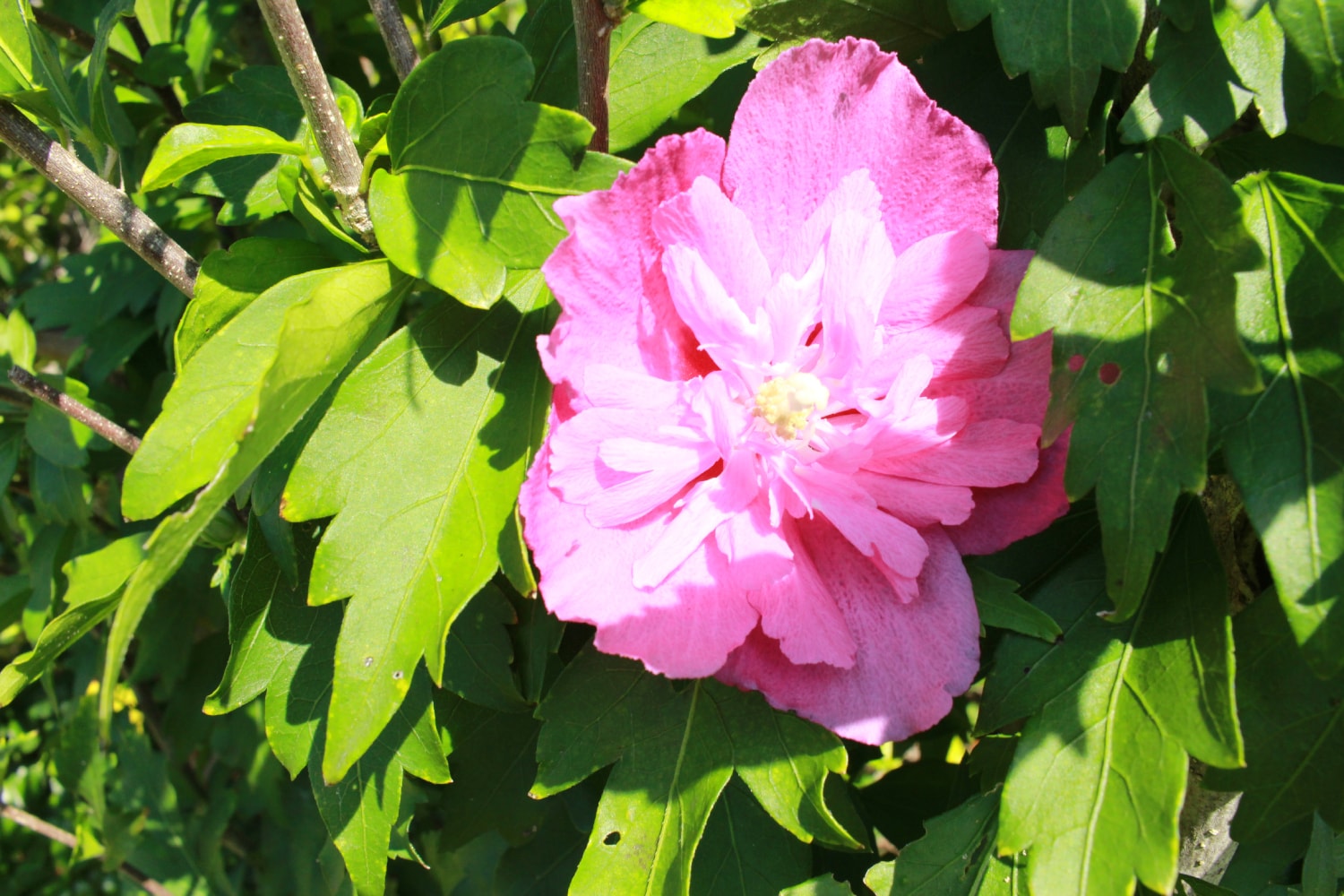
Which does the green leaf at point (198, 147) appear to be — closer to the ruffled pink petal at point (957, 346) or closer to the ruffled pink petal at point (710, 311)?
the ruffled pink petal at point (710, 311)

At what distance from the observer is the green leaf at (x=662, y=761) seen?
880 millimetres

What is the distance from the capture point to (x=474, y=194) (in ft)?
2.66

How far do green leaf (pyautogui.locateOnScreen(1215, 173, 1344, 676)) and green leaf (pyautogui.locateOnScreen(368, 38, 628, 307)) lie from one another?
0.51 metres

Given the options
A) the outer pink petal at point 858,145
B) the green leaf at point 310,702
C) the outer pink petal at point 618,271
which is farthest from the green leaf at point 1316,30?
the green leaf at point 310,702

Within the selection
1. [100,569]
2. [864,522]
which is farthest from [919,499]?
[100,569]

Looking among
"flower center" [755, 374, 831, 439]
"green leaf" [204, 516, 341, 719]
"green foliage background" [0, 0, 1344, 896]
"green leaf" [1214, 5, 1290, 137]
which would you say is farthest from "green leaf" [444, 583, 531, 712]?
"green leaf" [1214, 5, 1290, 137]

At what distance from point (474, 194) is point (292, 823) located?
159 centimetres

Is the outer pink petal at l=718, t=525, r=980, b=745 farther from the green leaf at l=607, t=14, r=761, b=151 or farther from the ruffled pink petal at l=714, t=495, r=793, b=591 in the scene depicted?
the green leaf at l=607, t=14, r=761, b=151

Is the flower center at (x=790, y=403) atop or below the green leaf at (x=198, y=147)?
below

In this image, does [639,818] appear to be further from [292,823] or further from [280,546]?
[292,823]

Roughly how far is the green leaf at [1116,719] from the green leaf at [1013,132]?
28cm

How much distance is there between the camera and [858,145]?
839 mm

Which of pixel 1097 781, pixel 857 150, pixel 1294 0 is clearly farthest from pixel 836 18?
pixel 1097 781

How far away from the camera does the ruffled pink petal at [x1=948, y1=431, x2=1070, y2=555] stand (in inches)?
31.9
